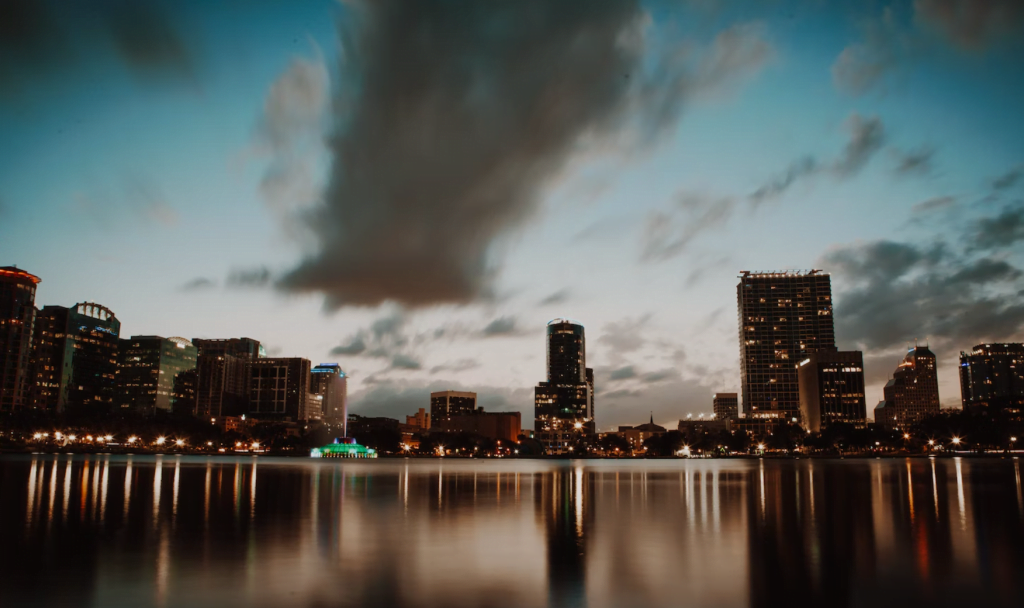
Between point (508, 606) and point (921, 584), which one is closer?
point (508, 606)

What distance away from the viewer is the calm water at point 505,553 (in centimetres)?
1736

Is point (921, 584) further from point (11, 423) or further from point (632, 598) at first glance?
point (11, 423)

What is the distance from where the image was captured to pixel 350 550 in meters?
24.5

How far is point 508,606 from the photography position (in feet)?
→ 53.1

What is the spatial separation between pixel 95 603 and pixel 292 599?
4331mm

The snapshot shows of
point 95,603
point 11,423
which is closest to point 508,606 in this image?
point 95,603

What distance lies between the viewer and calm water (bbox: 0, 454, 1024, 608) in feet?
57.0

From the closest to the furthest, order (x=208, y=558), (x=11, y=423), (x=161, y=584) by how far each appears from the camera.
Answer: (x=161, y=584) < (x=208, y=558) < (x=11, y=423)

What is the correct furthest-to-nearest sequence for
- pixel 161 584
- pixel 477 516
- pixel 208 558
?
pixel 477 516 → pixel 208 558 → pixel 161 584

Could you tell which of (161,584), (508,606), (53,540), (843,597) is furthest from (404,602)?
(53,540)

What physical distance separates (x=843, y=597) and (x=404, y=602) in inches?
414

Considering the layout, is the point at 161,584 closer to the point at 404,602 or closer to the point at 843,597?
the point at 404,602

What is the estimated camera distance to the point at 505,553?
24.0m

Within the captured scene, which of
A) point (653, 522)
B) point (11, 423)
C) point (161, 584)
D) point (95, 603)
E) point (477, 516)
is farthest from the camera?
point (11, 423)
